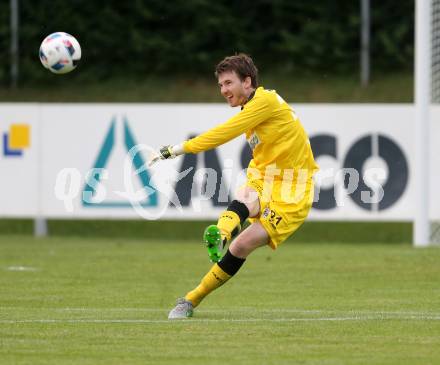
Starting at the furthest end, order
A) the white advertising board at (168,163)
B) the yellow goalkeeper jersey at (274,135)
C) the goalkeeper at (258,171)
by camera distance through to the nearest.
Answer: the white advertising board at (168,163) < the yellow goalkeeper jersey at (274,135) < the goalkeeper at (258,171)

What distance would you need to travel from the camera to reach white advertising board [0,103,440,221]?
65.0 feet

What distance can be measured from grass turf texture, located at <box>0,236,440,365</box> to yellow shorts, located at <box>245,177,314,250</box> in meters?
0.74

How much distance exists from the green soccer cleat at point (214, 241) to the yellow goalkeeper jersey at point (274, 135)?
42.7 inches

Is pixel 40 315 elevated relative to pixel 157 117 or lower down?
lower down

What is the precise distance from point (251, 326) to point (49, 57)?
410 centimetres

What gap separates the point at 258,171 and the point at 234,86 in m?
Result: 0.78

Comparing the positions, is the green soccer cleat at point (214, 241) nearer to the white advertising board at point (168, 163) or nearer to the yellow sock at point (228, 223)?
the yellow sock at point (228, 223)

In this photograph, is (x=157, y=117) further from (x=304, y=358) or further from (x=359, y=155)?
(x=304, y=358)

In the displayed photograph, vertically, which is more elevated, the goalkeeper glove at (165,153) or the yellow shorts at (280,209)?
the goalkeeper glove at (165,153)

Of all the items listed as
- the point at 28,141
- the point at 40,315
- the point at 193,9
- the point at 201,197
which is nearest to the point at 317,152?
the point at 201,197

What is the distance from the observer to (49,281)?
565 inches

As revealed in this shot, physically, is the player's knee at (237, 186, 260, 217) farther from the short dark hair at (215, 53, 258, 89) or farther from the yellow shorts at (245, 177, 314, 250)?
the short dark hair at (215, 53, 258, 89)

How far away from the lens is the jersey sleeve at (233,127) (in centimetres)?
1021

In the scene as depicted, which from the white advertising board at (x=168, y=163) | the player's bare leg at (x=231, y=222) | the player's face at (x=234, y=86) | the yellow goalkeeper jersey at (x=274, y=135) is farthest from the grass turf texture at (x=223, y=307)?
the player's face at (x=234, y=86)
